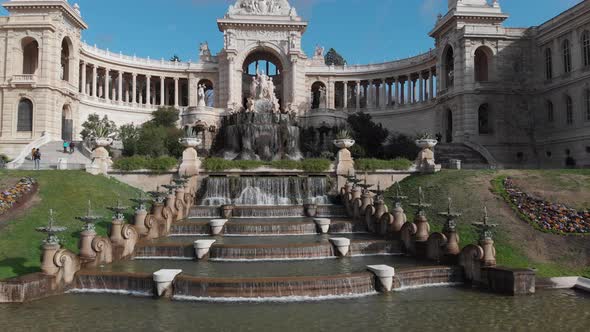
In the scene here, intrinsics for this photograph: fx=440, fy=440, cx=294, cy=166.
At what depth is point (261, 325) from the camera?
30.2ft

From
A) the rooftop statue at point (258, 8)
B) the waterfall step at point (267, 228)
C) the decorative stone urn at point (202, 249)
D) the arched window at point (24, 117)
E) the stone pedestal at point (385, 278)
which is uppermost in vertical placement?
the rooftop statue at point (258, 8)

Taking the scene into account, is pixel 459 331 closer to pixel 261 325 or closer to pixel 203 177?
pixel 261 325

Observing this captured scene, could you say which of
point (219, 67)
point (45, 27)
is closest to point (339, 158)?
point (45, 27)

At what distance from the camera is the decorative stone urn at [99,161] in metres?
27.9

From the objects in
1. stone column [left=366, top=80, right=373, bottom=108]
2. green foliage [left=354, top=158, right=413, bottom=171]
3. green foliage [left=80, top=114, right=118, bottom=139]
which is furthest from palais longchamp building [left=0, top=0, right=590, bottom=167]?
green foliage [left=354, top=158, right=413, bottom=171]

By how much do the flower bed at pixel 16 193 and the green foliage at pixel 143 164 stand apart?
5.98 meters

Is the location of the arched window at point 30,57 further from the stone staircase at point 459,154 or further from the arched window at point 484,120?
the arched window at point 484,120

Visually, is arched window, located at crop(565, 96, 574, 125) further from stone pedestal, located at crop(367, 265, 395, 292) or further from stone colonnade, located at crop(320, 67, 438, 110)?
stone pedestal, located at crop(367, 265, 395, 292)

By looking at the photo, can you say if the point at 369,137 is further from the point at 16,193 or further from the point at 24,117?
the point at 24,117

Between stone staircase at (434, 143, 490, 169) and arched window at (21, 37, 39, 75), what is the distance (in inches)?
1909

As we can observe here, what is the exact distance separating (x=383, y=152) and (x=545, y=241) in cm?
3158

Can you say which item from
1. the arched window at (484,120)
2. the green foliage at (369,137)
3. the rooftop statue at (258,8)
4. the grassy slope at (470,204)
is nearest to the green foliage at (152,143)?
the green foliage at (369,137)

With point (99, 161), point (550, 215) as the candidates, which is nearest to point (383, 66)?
point (99, 161)

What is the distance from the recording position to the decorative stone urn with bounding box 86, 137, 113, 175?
27.9 meters
